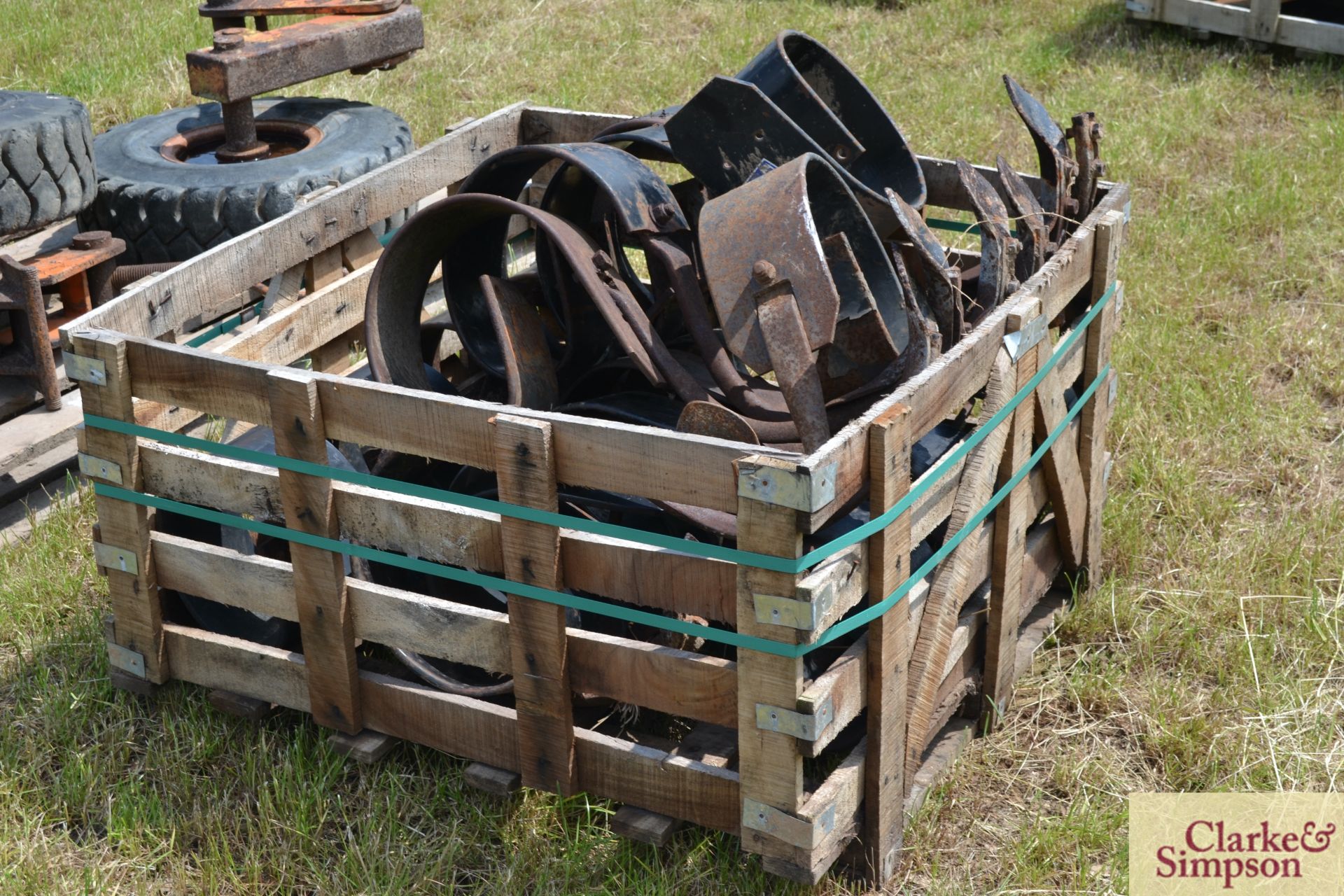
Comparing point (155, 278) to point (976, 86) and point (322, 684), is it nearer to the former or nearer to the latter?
point (322, 684)

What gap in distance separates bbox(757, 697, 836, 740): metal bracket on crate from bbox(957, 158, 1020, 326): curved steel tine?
119cm

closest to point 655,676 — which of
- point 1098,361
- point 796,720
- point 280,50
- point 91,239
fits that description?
point 796,720

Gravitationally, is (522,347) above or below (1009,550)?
above

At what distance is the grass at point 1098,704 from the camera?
300 centimetres

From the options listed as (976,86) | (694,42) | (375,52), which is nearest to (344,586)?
(375,52)

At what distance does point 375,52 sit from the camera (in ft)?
17.4

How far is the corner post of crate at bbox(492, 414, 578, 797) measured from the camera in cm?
270

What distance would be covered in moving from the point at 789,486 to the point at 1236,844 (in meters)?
1.45

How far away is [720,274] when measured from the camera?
114 inches

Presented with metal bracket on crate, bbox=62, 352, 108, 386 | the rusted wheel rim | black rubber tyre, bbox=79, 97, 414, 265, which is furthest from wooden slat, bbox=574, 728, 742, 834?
the rusted wheel rim

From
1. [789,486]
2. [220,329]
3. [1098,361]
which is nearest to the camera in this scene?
[789,486]

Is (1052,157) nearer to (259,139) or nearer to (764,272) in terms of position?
(764,272)

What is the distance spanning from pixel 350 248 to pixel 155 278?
0.90 meters

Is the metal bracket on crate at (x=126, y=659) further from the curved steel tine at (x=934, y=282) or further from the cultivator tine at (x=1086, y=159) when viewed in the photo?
the cultivator tine at (x=1086, y=159)
